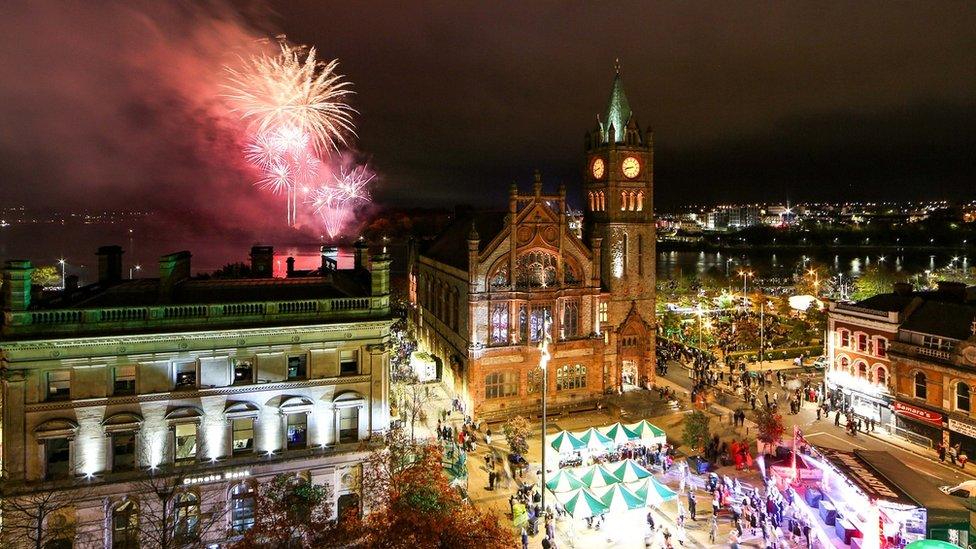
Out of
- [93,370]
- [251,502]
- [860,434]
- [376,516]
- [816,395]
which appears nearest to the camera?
[376,516]

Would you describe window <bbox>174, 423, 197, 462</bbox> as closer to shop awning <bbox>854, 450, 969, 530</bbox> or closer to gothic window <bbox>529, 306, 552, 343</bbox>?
gothic window <bbox>529, 306, 552, 343</bbox>

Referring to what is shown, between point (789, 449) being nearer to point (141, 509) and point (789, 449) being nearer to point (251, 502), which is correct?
point (251, 502)

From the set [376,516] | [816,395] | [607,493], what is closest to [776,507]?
[607,493]

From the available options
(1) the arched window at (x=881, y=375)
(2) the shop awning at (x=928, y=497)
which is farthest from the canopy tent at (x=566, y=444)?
(1) the arched window at (x=881, y=375)

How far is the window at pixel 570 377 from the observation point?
44.7 metres

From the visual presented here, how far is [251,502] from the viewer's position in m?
26.8

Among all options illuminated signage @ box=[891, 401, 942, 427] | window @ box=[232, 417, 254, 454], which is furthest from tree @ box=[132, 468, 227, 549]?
illuminated signage @ box=[891, 401, 942, 427]

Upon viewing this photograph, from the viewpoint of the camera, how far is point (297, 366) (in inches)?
1094

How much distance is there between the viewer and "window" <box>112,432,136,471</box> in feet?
82.8

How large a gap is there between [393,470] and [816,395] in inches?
1460

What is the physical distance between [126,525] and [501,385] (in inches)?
960

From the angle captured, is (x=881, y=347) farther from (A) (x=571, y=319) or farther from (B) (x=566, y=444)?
(B) (x=566, y=444)

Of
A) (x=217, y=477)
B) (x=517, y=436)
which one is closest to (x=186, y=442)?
(x=217, y=477)

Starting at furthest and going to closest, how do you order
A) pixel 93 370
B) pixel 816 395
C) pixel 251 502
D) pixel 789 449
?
pixel 816 395 → pixel 789 449 → pixel 251 502 → pixel 93 370
